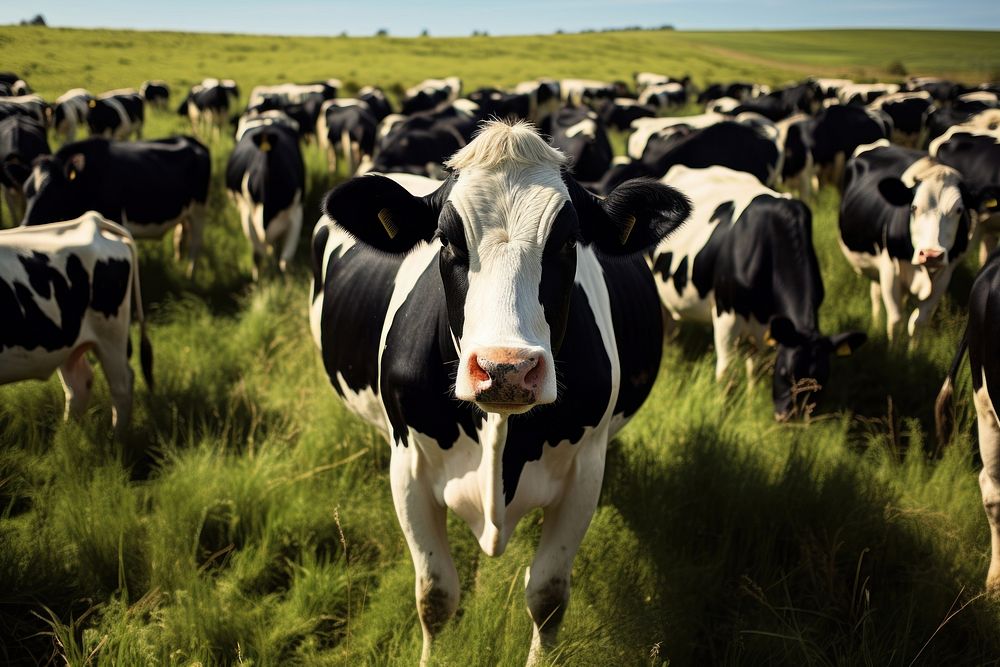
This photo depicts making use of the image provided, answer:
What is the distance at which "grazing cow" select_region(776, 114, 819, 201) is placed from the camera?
476 inches

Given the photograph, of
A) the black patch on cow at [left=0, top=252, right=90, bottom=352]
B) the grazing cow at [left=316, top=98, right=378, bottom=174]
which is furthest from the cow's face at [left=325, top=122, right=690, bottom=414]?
the grazing cow at [left=316, top=98, right=378, bottom=174]

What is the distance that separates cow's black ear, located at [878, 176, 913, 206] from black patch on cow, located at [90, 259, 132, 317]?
18.3 feet

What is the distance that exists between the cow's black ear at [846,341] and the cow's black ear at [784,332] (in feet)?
0.58

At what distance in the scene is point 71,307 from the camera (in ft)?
13.8

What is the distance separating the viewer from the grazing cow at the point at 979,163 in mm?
7285

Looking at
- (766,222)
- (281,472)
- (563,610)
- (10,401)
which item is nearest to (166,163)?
(10,401)

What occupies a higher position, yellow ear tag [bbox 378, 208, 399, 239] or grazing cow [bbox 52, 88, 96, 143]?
yellow ear tag [bbox 378, 208, 399, 239]

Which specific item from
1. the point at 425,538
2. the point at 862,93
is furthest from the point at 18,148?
the point at 862,93

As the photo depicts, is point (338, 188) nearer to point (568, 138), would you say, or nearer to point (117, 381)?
point (117, 381)

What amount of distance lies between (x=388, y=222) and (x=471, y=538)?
70.3 inches

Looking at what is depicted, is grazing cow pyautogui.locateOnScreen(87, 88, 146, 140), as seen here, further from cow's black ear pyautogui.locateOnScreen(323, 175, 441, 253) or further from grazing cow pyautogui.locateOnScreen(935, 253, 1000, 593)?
grazing cow pyautogui.locateOnScreen(935, 253, 1000, 593)

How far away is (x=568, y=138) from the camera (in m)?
12.0

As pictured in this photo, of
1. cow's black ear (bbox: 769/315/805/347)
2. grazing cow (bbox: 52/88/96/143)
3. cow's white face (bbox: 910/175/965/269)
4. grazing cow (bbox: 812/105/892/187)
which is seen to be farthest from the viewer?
grazing cow (bbox: 52/88/96/143)

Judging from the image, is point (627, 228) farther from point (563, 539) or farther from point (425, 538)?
point (425, 538)
